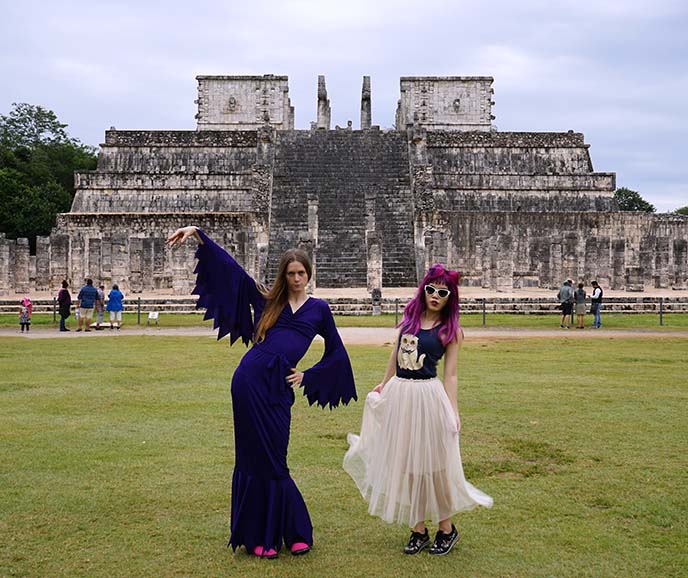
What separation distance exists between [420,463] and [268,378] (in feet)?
3.29

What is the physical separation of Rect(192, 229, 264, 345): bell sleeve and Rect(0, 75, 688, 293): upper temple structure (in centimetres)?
2042

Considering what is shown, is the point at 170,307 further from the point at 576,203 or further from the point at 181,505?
the point at 576,203

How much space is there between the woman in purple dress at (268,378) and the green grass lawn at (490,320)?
1406 cm

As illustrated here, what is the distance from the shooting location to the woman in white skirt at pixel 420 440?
16.3 feet

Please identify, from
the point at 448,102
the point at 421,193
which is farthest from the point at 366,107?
the point at 421,193

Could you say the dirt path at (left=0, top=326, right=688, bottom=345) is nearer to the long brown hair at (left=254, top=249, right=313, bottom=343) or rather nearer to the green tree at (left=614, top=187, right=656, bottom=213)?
the long brown hair at (left=254, top=249, right=313, bottom=343)

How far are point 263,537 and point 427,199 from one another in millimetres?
28327

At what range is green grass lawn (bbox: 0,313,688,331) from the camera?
779 inches

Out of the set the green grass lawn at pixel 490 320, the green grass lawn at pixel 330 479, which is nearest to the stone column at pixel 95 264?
the green grass lawn at pixel 490 320

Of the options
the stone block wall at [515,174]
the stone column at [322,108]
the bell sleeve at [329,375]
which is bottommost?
the bell sleeve at [329,375]

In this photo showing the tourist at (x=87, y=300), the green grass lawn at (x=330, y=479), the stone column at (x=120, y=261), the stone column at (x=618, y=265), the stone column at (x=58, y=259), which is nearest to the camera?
the green grass lawn at (x=330, y=479)

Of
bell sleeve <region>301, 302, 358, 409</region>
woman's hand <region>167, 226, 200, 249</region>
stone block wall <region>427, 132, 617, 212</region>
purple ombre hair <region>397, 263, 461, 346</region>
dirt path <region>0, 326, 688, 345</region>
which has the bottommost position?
dirt path <region>0, 326, 688, 345</region>

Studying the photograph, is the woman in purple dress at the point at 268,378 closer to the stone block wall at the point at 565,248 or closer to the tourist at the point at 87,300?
the tourist at the point at 87,300

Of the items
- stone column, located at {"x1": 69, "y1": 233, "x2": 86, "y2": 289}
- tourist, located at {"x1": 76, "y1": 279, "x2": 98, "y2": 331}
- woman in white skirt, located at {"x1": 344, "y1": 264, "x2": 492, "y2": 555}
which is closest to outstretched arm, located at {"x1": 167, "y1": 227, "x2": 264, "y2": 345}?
woman in white skirt, located at {"x1": 344, "y1": 264, "x2": 492, "y2": 555}
